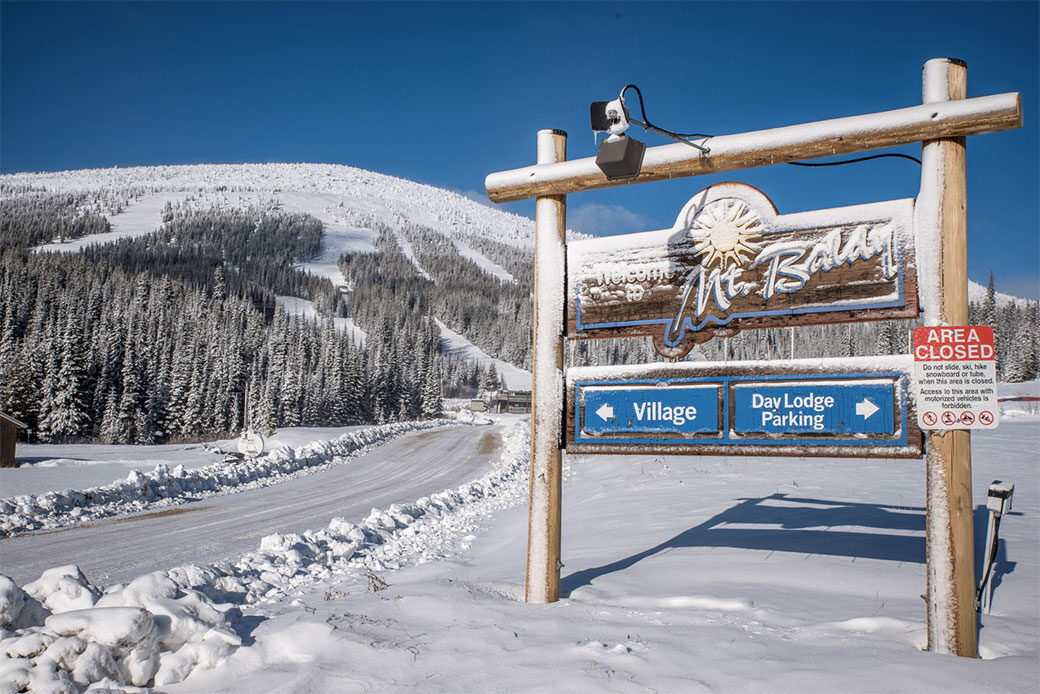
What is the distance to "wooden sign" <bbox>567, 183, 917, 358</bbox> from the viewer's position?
4.95 m

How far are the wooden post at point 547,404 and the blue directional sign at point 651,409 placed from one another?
355mm

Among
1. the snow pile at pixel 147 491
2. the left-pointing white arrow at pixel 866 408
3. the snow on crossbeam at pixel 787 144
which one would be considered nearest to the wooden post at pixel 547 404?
the snow on crossbeam at pixel 787 144

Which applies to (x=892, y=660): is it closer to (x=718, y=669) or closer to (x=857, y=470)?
(x=718, y=669)

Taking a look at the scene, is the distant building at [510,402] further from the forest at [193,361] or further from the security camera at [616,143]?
the security camera at [616,143]

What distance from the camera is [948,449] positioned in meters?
4.55

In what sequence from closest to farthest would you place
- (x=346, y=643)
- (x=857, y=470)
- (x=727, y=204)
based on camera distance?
1. (x=346, y=643)
2. (x=727, y=204)
3. (x=857, y=470)

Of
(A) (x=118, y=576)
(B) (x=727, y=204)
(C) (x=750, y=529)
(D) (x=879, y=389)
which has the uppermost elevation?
(B) (x=727, y=204)

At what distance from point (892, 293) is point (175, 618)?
5513 mm

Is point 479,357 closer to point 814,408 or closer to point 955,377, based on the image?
point 814,408

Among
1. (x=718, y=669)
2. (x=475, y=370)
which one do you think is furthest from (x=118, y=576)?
(x=475, y=370)

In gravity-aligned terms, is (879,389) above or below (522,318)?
below

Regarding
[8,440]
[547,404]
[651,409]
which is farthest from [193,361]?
[651,409]

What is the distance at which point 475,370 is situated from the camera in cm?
13850

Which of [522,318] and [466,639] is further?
[522,318]
